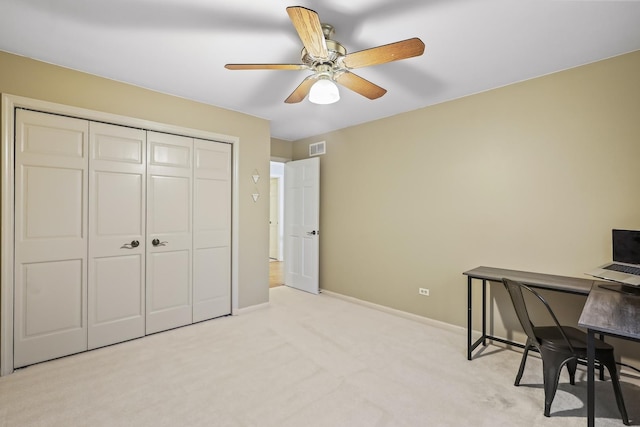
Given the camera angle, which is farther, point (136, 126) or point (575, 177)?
point (136, 126)

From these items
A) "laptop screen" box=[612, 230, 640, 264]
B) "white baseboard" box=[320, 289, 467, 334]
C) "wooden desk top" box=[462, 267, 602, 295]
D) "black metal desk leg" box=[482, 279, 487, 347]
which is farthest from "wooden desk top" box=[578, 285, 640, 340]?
"white baseboard" box=[320, 289, 467, 334]

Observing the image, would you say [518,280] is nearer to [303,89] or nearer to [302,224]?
[303,89]

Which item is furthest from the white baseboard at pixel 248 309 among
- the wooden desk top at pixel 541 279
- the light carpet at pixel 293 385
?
the wooden desk top at pixel 541 279

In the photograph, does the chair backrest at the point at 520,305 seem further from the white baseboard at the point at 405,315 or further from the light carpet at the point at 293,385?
the white baseboard at the point at 405,315

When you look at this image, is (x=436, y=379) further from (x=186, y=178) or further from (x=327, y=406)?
(x=186, y=178)

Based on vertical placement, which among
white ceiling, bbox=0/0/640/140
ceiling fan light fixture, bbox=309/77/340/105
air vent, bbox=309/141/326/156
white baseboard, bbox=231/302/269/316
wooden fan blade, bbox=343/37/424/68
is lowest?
white baseboard, bbox=231/302/269/316

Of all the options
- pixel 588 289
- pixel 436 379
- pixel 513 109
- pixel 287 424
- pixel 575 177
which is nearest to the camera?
pixel 287 424

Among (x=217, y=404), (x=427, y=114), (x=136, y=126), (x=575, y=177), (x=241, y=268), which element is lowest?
(x=217, y=404)

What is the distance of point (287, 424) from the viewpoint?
1816mm

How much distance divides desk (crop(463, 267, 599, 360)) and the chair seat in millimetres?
293

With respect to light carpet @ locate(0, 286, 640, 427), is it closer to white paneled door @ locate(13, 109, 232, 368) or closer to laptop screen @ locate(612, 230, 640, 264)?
white paneled door @ locate(13, 109, 232, 368)

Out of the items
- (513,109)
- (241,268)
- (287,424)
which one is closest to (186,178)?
(241,268)

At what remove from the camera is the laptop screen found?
2.17 metres

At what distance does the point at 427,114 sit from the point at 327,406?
3075 mm
